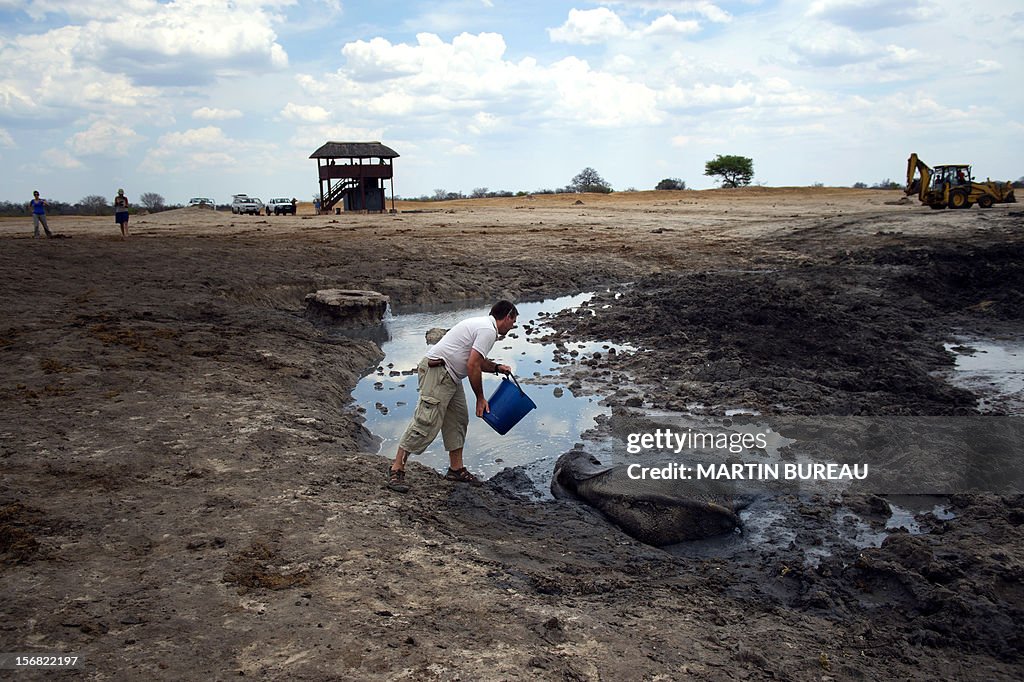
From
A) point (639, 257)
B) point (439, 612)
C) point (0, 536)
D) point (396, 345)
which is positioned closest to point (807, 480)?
point (439, 612)

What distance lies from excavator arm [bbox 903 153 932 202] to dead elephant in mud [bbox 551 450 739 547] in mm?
27339

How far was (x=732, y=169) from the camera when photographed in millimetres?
67625

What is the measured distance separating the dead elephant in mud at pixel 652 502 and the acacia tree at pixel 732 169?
2550 inches

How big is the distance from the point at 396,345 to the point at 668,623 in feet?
28.0

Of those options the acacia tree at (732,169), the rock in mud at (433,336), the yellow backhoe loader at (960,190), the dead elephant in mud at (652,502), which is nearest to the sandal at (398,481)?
the dead elephant in mud at (652,502)

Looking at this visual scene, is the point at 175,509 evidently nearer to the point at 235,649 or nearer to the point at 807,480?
the point at 235,649

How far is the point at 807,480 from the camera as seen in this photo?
20.6ft

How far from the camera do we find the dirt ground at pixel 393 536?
11.9 ft

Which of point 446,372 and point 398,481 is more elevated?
point 446,372

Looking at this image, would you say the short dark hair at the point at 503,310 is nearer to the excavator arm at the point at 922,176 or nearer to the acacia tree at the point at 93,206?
the excavator arm at the point at 922,176

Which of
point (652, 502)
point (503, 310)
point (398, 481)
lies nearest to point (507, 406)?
point (503, 310)

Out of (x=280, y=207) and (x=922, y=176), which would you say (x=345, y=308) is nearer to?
(x=922, y=176)

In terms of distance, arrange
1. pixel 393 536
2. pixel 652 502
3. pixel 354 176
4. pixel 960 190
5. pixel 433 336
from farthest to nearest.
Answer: pixel 354 176 → pixel 960 190 → pixel 433 336 → pixel 652 502 → pixel 393 536

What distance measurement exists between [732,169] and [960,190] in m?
41.3
